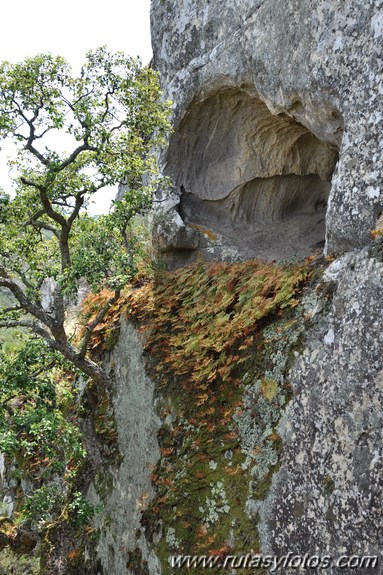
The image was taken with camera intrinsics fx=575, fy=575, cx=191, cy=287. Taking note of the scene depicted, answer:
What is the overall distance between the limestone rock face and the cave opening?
2 cm

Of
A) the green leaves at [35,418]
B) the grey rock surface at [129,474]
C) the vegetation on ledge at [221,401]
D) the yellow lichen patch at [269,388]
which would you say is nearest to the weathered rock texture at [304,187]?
the yellow lichen patch at [269,388]

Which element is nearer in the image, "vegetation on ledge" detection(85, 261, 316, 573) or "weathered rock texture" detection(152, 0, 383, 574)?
"weathered rock texture" detection(152, 0, 383, 574)

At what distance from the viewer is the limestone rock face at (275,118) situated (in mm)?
7188

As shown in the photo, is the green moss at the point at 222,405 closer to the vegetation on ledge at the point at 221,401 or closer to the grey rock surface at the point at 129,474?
the vegetation on ledge at the point at 221,401

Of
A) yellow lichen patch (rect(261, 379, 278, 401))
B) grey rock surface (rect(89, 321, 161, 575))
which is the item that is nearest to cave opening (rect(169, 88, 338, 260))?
grey rock surface (rect(89, 321, 161, 575))

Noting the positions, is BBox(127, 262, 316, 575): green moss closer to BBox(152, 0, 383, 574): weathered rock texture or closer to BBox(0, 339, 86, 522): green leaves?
BBox(152, 0, 383, 574): weathered rock texture

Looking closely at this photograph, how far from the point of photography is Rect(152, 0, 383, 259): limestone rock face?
7188mm

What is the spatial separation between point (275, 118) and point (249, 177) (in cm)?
139

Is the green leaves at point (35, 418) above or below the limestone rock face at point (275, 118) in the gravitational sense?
below

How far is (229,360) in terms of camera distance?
27.1 ft

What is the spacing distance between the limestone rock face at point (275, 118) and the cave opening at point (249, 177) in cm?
2

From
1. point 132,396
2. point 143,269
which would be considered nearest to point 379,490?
point 132,396

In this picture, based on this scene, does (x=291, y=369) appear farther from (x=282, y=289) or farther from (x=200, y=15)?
(x=200, y=15)

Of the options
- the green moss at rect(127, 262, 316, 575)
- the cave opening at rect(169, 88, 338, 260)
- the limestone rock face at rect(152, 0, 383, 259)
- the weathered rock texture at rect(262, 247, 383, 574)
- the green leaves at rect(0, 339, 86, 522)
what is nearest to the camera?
the weathered rock texture at rect(262, 247, 383, 574)
